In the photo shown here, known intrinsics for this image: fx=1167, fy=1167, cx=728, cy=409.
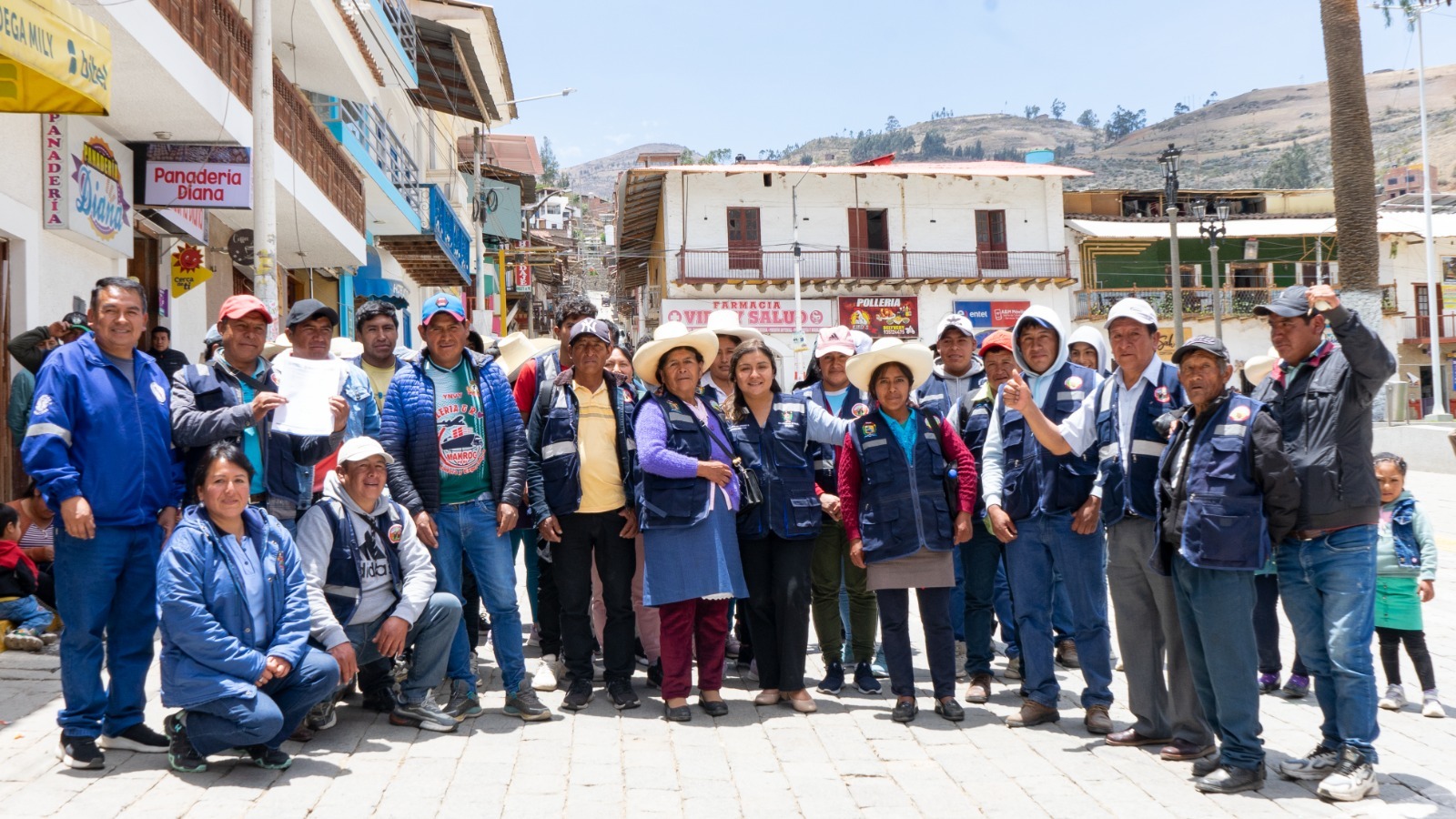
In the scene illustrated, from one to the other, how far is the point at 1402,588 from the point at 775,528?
3250mm

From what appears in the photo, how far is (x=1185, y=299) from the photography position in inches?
1663

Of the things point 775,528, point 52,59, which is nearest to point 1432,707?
point 775,528

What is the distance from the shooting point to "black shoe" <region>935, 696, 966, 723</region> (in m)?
5.88

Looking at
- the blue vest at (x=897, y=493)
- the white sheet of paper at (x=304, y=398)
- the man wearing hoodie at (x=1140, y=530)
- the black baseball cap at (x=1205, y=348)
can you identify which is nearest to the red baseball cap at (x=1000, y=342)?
the blue vest at (x=897, y=493)

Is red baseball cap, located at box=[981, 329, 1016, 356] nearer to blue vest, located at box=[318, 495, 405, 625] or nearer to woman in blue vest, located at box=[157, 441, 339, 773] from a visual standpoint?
blue vest, located at box=[318, 495, 405, 625]

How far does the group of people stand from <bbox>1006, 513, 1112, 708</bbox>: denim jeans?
0.05ft

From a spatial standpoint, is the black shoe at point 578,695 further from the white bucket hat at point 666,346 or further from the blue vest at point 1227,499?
the blue vest at point 1227,499

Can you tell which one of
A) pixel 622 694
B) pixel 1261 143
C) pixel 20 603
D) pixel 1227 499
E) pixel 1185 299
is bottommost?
pixel 622 694

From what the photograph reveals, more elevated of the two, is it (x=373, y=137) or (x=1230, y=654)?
Result: (x=373, y=137)

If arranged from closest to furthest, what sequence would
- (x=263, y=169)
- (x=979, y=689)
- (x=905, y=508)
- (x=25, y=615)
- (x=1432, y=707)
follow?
(x=1432, y=707) < (x=905, y=508) < (x=979, y=689) < (x=25, y=615) < (x=263, y=169)

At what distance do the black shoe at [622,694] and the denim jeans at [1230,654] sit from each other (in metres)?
2.83

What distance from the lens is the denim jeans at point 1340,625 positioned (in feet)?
15.5

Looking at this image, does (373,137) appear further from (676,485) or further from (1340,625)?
(1340,625)

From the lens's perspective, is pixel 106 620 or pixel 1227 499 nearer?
pixel 1227 499
